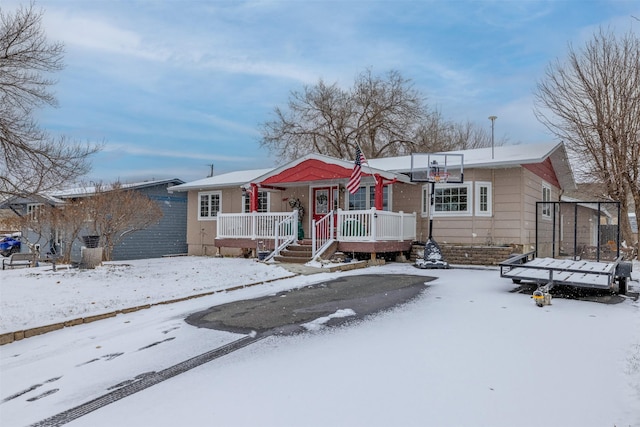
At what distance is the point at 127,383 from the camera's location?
11.9 ft

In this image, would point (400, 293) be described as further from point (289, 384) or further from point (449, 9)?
point (449, 9)

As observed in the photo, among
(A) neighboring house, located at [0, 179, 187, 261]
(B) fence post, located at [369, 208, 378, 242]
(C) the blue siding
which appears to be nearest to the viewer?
(B) fence post, located at [369, 208, 378, 242]

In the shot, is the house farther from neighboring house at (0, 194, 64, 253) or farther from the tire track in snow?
the tire track in snow

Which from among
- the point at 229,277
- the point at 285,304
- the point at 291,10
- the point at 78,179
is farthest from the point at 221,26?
the point at 285,304

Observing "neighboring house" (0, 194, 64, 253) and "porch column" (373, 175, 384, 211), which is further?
"neighboring house" (0, 194, 64, 253)

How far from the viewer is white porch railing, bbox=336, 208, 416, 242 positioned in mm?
12266

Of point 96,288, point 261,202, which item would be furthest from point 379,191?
point 96,288

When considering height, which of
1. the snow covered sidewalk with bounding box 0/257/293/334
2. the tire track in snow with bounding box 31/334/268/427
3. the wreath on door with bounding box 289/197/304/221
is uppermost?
the wreath on door with bounding box 289/197/304/221

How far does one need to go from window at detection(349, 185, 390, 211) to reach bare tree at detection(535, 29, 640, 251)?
810 cm

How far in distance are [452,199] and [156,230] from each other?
13910 millimetres

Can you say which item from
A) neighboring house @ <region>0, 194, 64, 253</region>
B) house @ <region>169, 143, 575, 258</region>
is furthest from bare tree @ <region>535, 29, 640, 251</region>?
neighboring house @ <region>0, 194, 64, 253</region>

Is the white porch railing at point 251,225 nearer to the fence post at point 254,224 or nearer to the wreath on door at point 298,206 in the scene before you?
the fence post at point 254,224

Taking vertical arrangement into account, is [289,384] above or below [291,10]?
below

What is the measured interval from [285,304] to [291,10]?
989 centimetres
